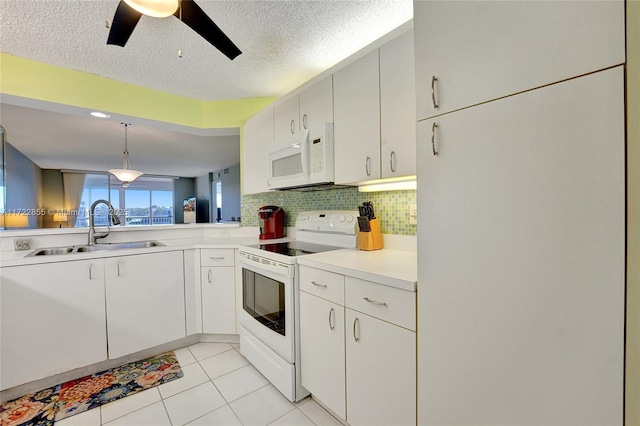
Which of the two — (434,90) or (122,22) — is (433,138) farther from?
(122,22)

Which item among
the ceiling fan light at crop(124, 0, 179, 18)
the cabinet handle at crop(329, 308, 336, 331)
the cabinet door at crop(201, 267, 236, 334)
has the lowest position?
the cabinet door at crop(201, 267, 236, 334)

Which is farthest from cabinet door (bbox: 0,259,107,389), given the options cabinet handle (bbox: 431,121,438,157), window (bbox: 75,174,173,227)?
window (bbox: 75,174,173,227)

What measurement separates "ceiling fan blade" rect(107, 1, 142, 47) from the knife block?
5.61ft

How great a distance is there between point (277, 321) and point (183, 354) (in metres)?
1.10

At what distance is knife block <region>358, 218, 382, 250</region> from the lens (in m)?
1.79

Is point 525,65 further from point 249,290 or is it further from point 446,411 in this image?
point 249,290

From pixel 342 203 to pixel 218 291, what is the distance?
1353 mm

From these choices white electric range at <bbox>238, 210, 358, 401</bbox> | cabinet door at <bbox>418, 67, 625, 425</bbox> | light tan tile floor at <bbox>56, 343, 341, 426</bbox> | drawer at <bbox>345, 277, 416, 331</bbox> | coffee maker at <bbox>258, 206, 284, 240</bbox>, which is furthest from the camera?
coffee maker at <bbox>258, 206, 284, 240</bbox>

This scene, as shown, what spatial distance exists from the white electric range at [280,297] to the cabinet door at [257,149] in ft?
2.00

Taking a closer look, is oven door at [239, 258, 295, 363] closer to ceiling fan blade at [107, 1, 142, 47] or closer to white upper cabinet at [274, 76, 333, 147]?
white upper cabinet at [274, 76, 333, 147]

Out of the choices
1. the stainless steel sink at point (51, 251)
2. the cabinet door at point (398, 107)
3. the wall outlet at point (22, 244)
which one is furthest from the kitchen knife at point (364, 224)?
the wall outlet at point (22, 244)

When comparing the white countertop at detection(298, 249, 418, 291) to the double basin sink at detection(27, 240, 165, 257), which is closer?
the white countertop at detection(298, 249, 418, 291)

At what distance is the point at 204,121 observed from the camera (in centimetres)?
285

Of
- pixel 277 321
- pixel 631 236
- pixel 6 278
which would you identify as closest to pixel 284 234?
pixel 277 321
